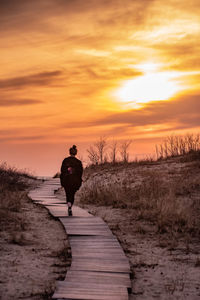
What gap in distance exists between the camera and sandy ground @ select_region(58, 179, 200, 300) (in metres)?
5.86

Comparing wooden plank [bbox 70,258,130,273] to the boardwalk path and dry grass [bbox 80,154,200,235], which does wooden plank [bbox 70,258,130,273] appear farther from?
dry grass [bbox 80,154,200,235]

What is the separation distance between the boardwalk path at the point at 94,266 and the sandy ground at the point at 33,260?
26 centimetres

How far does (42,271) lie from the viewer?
21.6 feet

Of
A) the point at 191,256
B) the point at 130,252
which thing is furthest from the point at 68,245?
the point at 191,256

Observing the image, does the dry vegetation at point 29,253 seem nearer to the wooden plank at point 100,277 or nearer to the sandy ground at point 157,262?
the wooden plank at point 100,277

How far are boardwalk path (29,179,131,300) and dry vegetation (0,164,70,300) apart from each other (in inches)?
10.6

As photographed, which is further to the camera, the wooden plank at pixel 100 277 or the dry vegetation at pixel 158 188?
the dry vegetation at pixel 158 188

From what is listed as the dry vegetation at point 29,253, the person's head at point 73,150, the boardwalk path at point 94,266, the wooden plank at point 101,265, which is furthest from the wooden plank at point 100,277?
the person's head at point 73,150

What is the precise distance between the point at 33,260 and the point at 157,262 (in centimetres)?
222

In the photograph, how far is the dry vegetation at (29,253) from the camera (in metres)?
5.78

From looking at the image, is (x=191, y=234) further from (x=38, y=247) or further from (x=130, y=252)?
(x=38, y=247)

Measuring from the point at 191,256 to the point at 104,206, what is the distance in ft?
20.5

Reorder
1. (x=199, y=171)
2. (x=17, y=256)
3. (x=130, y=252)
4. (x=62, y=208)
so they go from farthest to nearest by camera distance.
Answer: (x=199, y=171)
(x=62, y=208)
(x=130, y=252)
(x=17, y=256)

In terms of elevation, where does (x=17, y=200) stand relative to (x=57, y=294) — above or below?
above
